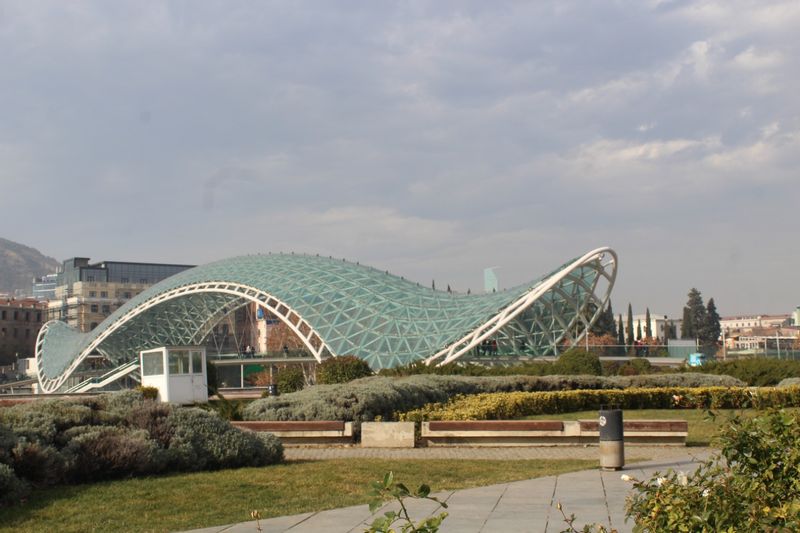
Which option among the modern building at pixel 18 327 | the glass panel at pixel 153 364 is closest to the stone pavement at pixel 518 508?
the glass panel at pixel 153 364

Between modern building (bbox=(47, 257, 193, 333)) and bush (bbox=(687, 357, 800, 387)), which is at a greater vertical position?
modern building (bbox=(47, 257, 193, 333))

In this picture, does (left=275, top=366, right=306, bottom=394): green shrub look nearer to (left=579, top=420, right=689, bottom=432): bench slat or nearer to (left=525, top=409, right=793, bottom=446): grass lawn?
(left=525, top=409, right=793, bottom=446): grass lawn

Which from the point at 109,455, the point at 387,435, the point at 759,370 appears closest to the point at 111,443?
the point at 109,455

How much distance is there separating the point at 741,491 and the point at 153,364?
2509cm

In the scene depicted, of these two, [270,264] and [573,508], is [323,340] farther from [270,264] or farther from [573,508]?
[573,508]

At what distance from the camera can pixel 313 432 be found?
58.1 feet

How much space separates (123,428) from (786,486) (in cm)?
975

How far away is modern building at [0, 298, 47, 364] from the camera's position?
128 meters

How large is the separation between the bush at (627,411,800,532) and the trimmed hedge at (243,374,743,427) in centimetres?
1298

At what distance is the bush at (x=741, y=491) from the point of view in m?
5.04

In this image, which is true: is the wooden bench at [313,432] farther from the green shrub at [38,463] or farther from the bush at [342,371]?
the bush at [342,371]

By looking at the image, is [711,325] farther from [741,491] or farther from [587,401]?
[741,491]

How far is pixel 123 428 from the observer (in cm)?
1299

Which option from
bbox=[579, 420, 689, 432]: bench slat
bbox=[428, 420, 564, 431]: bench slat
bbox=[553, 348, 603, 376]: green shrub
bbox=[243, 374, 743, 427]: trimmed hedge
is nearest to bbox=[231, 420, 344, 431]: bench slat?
bbox=[243, 374, 743, 427]: trimmed hedge
